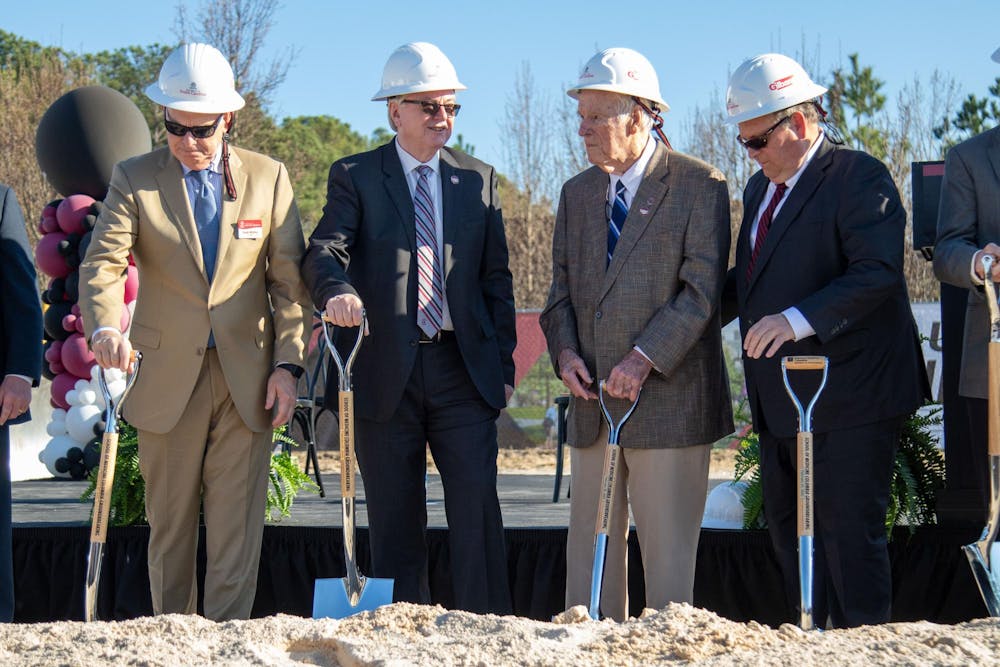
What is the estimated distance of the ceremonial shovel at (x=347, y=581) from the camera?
12.0 feet

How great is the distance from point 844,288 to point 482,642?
1.65m

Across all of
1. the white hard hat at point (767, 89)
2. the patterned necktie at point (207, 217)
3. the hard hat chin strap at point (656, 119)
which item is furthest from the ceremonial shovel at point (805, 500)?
the patterned necktie at point (207, 217)

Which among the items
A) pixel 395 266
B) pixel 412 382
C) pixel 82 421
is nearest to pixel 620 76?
pixel 395 266

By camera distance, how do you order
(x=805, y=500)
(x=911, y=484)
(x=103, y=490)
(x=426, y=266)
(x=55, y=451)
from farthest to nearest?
1. (x=55, y=451)
2. (x=911, y=484)
3. (x=426, y=266)
4. (x=103, y=490)
5. (x=805, y=500)

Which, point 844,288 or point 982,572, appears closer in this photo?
point 982,572

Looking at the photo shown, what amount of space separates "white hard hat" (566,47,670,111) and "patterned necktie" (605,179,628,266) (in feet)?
1.02

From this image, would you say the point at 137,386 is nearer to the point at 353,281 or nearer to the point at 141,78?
the point at 353,281

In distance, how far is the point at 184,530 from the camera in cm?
406

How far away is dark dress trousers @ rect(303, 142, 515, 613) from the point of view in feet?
13.4

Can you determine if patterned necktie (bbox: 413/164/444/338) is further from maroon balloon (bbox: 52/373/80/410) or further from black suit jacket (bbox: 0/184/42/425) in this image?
maroon balloon (bbox: 52/373/80/410)

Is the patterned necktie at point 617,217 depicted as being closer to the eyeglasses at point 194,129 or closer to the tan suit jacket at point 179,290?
the tan suit jacket at point 179,290

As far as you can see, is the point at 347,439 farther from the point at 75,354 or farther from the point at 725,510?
the point at 75,354

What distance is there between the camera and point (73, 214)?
834cm

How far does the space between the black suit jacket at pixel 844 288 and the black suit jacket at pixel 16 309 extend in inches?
94.9
